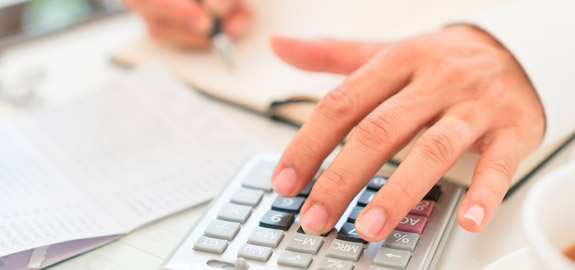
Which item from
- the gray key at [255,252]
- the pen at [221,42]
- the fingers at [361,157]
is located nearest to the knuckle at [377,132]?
the fingers at [361,157]

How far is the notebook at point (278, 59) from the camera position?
1.88 feet

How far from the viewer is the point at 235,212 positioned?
39 cm

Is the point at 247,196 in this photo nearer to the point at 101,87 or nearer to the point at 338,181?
the point at 338,181

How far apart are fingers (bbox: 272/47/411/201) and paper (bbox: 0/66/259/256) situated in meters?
0.09

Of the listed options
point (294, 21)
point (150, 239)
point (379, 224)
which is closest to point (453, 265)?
point (379, 224)

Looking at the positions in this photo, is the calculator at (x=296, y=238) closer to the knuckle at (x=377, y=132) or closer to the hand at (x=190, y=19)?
the knuckle at (x=377, y=132)

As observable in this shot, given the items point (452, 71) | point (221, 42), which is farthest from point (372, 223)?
point (221, 42)

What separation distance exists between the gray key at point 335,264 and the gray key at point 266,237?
38 millimetres

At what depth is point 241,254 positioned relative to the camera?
0.35 m

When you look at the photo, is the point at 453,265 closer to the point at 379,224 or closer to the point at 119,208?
the point at 379,224

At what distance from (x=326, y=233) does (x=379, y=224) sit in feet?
0.13

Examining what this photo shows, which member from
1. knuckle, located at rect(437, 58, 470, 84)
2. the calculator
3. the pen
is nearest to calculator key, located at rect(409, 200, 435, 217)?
the calculator

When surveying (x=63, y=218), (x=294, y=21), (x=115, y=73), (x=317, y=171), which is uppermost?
(x=294, y=21)

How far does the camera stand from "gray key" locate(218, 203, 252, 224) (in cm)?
39
